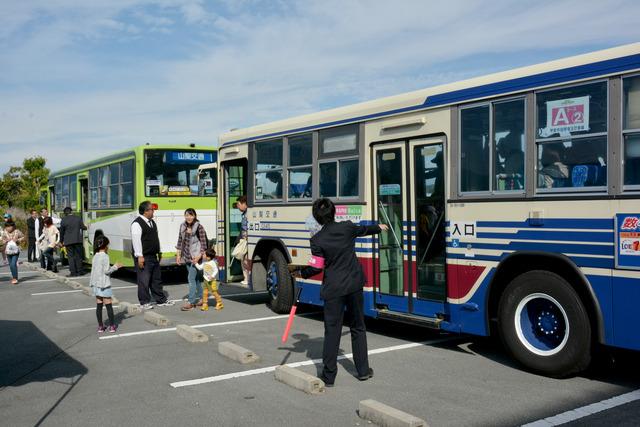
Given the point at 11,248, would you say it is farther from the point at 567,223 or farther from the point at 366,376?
the point at 567,223

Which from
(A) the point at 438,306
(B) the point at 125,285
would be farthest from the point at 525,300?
(B) the point at 125,285

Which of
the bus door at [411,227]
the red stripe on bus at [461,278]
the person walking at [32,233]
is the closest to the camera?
the red stripe on bus at [461,278]

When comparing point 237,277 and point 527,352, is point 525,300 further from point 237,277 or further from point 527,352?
point 237,277

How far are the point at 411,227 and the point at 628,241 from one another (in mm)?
2901

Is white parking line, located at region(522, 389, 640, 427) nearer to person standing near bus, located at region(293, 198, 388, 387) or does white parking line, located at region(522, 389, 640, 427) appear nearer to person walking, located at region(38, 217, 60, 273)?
person standing near bus, located at region(293, 198, 388, 387)

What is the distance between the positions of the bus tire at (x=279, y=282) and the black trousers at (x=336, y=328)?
433 cm

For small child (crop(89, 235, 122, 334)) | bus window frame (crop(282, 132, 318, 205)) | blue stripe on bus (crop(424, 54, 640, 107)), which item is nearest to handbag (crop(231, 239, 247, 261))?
bus window frame (crop(282, 132, 318, 205))

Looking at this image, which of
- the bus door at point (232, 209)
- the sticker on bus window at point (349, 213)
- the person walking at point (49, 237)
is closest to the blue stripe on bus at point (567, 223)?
the sticker on bus window at point (349, 213)

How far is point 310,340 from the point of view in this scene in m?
9.20

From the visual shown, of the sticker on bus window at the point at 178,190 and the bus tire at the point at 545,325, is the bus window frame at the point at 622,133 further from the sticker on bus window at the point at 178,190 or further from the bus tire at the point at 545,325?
the sticker on bus window at the point at 178,190

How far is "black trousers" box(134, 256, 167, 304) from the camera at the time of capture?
1249 centimetres

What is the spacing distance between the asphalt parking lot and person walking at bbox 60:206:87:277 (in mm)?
8082

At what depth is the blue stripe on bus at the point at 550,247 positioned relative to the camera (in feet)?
21.1

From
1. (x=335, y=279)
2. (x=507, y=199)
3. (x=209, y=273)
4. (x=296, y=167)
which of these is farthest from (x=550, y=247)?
(x=209, y=273)
